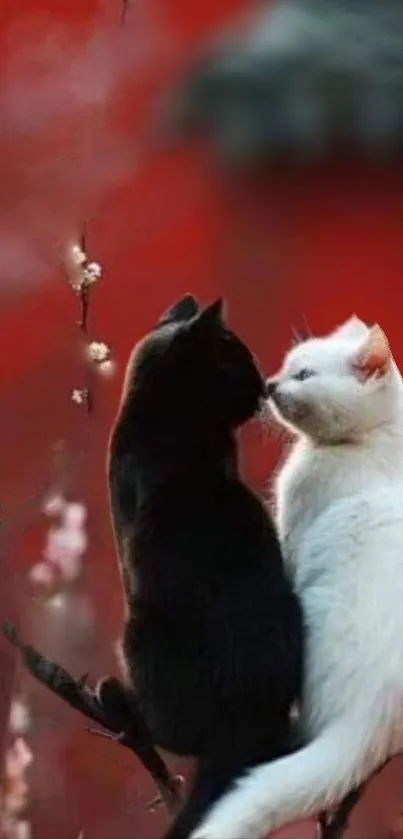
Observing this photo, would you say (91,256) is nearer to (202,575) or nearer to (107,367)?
(107,367)

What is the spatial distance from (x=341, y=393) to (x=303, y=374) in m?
0.03

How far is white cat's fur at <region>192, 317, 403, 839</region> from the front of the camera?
74 centimetres

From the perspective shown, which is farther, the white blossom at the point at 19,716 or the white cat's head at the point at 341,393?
the white blossom at the point at 19,716

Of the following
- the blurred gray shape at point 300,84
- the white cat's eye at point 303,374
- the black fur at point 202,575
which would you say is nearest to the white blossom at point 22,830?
the black fur at point 202,575

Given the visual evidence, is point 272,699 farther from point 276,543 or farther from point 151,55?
point 151,55

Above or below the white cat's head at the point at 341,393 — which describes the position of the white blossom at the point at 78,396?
above

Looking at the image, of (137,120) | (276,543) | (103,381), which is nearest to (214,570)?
(276,543)

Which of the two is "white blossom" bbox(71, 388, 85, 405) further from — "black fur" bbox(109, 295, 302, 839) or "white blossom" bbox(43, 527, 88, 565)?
"black fur" bbox(109, 295, 302, 839)

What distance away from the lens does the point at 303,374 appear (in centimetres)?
82

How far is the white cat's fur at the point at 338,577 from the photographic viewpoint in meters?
0.74

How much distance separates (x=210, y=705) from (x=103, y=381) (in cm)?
37

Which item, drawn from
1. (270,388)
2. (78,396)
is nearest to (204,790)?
(270,388)

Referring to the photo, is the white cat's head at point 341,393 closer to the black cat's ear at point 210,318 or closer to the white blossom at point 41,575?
the black cat's ear at point 210,318

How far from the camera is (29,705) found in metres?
1.05
